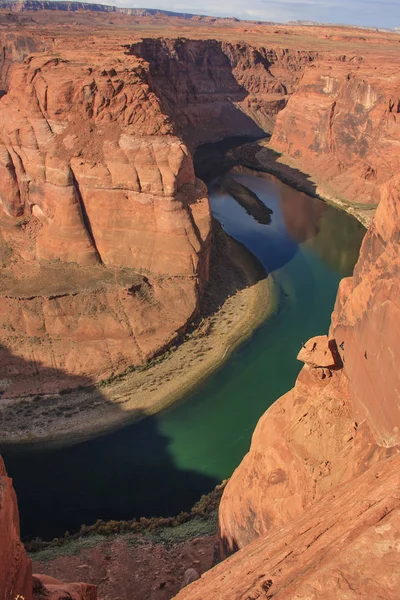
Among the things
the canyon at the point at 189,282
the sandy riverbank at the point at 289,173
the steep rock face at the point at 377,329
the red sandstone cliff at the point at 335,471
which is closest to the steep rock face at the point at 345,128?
the canyon at the point at 189,282

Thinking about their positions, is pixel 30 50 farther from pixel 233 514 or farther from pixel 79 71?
pixel 233 514

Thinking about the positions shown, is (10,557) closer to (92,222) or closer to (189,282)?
(189,282)

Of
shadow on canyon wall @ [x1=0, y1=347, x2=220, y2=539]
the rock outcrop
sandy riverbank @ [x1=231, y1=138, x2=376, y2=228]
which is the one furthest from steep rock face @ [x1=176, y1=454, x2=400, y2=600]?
sandy riverbank @ [x1=231, y1=138, x2=376, y2=228]

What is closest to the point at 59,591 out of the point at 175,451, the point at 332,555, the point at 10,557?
the point at 10,557

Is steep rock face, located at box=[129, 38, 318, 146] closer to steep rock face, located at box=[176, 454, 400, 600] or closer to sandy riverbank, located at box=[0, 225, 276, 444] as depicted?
sandy riverbank, located at box=[0, 225, 276, 444]

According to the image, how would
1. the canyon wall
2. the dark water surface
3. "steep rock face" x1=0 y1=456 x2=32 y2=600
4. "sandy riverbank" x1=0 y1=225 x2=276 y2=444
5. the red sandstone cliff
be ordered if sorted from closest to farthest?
the red sandstone cliff, "steep rock face" x1=0 y1=456 x2=32 y2=600, the dark water surface, "sandy riverbank" x1=0 y1=225 x2=276 y2=444, the canyon wall

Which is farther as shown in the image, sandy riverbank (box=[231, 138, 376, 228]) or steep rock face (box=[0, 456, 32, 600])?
sandy riverbank (box=[231, 138, 376, 228])

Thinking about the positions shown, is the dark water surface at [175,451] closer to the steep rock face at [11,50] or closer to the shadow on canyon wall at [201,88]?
the shadow on canyon wall at [201,88]
